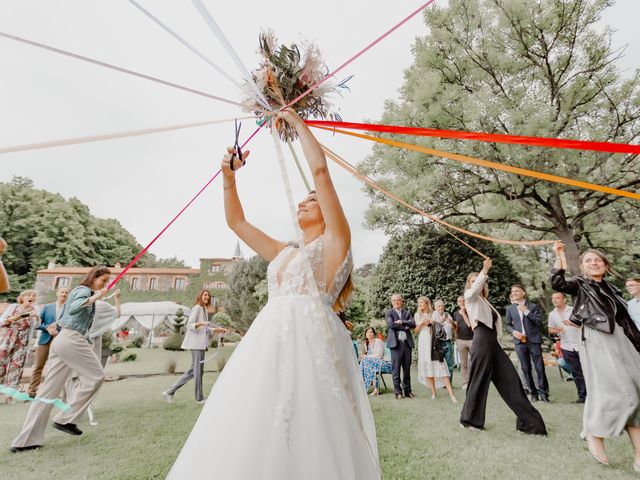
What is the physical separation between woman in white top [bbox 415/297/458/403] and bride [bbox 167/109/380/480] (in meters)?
6.43

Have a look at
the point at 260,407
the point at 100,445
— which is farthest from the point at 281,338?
the point at 100,445

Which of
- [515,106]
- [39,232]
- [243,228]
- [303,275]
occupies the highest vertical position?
[39,232]

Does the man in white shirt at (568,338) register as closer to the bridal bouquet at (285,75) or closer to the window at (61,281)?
the bridal bouquet at (285,75)

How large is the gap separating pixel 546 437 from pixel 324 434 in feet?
14.6

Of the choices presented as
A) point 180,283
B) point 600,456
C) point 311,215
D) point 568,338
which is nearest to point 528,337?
point 568,338

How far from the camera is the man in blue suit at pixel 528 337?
7.11m

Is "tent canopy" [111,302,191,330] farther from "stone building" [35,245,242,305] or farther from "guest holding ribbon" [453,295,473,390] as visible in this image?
"guest holding ribbon" [453,295,473,390]

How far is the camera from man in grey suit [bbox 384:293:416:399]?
7.66m

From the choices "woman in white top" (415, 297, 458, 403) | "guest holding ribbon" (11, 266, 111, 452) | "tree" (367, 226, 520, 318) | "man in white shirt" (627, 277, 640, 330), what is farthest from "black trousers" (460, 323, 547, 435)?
"tree" (367, 226, 520, 318)

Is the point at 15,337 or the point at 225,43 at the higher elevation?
the point at 225,43

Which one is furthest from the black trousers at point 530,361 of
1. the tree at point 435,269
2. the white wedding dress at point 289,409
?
the white wedding dress at point 289,409

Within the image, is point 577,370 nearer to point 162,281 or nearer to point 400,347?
point 400,347

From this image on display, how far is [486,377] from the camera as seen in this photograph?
474 cm

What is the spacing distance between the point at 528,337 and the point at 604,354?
417 centimetres
